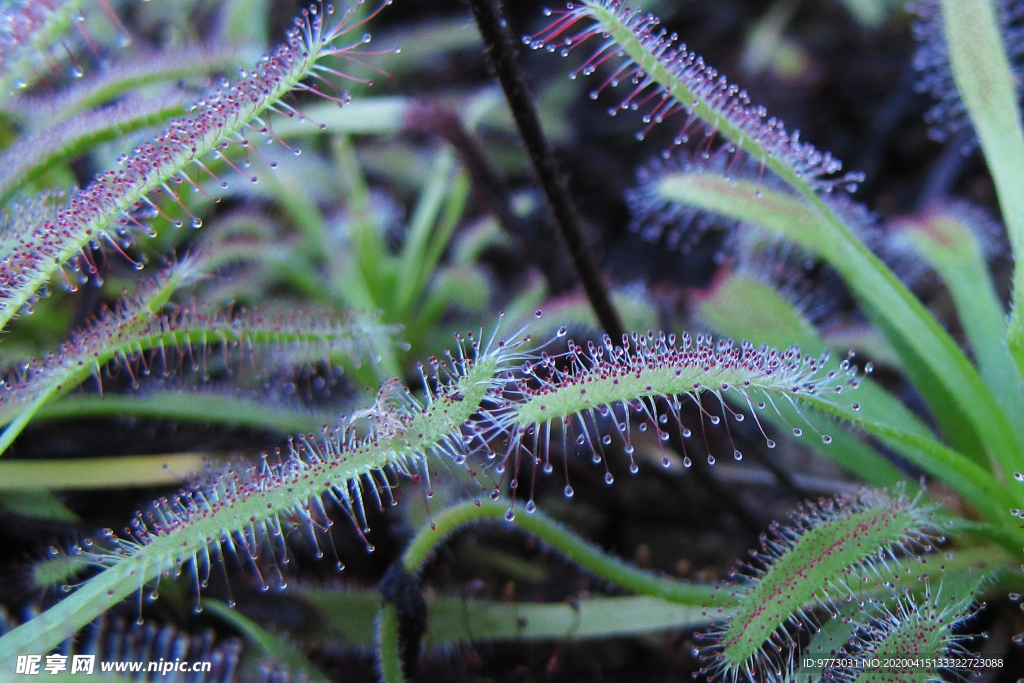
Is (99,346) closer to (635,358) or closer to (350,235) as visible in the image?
(635,358)

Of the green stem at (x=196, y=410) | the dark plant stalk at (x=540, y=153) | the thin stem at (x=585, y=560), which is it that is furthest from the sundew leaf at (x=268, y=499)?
the green stem at (x=196, y=410)

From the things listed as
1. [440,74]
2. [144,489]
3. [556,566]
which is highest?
[440,74]

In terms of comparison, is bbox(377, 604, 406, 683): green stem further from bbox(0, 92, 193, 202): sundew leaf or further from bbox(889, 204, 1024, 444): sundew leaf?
bbox(889, 204, 1024, 444): sundew leaf

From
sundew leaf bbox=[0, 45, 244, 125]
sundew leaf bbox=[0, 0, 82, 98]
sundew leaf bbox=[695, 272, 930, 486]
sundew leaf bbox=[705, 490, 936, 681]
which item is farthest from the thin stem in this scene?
sundew leaf bbox=[0, 45, 244, 125]

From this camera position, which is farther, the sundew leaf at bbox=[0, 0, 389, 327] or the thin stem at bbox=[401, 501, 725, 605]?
the thin stem at bbox=[401, 501, 725, 605]

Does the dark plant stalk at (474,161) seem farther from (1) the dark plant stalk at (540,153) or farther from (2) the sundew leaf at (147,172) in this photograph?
(2) the sundew leaf at (147,172)

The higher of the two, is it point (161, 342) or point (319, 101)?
point (319, 101)

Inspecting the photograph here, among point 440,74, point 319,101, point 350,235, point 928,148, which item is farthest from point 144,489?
point 928,148

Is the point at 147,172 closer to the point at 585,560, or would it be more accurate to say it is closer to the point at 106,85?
the point at 106,85
